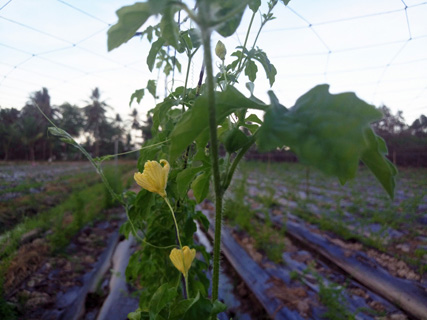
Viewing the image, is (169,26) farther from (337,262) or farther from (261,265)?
(337,262)

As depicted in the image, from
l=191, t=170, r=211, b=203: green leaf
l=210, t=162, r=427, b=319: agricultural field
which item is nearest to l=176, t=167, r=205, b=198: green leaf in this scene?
l=191, t=170, r=211, b=203: green leaf

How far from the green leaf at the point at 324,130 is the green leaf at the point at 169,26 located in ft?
0.85

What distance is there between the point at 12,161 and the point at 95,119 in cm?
2385

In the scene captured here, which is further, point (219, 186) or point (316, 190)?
point (316, 190)

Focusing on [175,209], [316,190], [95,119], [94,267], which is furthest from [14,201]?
[95,119]

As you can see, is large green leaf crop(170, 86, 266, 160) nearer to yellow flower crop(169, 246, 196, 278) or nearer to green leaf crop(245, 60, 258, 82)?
yellow flower crop(169, 246, 196, 278)

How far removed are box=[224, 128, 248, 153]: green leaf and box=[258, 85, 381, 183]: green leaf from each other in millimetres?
121

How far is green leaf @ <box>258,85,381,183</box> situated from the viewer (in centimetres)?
36

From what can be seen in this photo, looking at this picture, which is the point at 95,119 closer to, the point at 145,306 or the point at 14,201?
the point at 14,201

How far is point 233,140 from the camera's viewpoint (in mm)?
550

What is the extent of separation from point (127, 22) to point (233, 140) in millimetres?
276

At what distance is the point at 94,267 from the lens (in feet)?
11.7

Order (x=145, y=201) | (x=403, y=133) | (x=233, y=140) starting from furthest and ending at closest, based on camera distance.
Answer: (x=403, y=133) < (x=145, y=201) < (x=233, y=140)

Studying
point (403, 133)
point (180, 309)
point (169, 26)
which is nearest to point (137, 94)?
point (169, 26)
